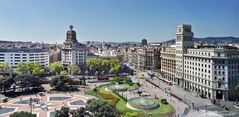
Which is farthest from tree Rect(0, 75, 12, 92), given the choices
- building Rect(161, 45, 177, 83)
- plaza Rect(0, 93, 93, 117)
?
building Rect(161, 45, 177, 83)

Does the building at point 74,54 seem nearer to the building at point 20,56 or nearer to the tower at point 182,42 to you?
the building at point 20,56

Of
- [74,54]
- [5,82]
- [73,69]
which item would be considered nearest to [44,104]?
[5,82]

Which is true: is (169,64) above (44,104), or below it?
above

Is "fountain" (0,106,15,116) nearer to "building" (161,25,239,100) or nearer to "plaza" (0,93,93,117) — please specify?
"plaza" (0,93,93,117)

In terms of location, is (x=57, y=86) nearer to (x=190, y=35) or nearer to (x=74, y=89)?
(x=74, y=89)

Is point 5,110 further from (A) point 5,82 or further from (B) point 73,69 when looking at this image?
(B) point 73,69

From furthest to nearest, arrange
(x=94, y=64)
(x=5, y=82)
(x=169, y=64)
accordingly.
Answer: (x=94, y=64), (x=169, y=64), (x=5, y=82)

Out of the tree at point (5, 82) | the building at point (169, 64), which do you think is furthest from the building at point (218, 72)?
the tree at point (5, 82)
